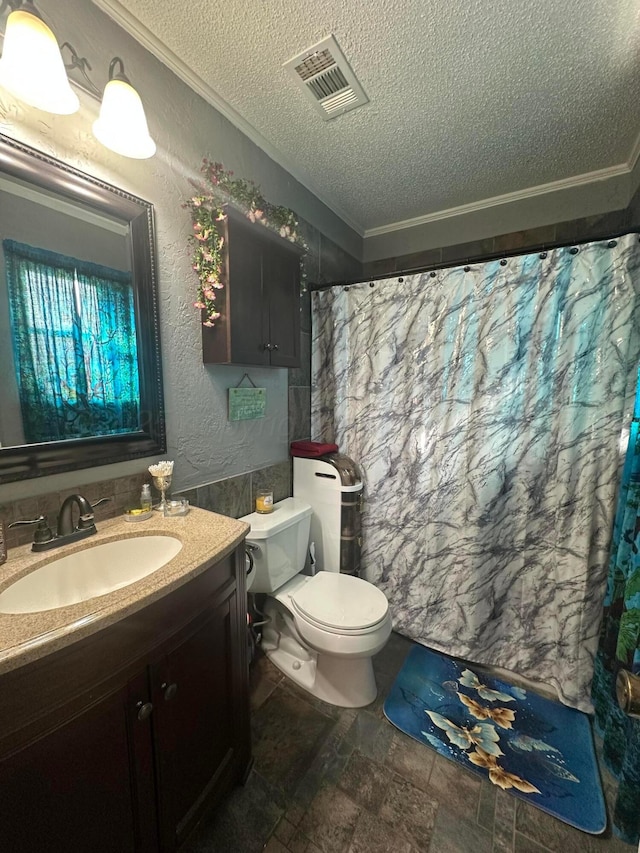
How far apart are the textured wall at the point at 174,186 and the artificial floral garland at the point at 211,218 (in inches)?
1.6

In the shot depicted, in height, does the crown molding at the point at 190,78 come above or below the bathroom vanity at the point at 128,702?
above

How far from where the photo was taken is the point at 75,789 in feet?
2.13

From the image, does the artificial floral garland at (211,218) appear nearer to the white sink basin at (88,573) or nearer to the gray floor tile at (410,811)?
the white sink basin at (88,573)

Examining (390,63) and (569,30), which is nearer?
(569,30)

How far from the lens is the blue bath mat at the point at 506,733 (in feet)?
3.80

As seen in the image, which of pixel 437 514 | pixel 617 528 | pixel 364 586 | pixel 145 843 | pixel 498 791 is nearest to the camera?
pixel 145 843

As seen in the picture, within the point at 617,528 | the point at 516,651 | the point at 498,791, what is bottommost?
the point at 498,791

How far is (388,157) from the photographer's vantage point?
5.54 feet

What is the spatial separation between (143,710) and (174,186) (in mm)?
1647

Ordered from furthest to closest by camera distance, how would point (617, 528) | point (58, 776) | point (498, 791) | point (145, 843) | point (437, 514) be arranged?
1. point (437, 514)
2. point (617, 528)
3. point (498, 791)
4. point (145, 843)
5. point (58, 776)

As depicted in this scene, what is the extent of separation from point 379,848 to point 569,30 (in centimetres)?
268

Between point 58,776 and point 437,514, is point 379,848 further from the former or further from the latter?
point 437,514

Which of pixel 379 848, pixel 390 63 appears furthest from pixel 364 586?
pixel 390 63

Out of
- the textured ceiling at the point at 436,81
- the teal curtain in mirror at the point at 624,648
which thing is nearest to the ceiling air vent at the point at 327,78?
the textured ceiling at the point at 436,81
